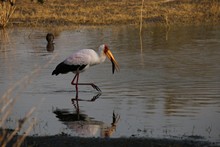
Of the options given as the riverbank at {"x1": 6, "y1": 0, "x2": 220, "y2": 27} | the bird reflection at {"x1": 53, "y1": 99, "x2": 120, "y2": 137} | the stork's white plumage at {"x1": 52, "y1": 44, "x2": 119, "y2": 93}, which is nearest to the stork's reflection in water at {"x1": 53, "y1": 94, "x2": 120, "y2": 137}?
the bird reflection at {"x1": 53, "y1": 99, "x2": 120, "y2": 137}

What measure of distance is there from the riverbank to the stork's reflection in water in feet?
53.0

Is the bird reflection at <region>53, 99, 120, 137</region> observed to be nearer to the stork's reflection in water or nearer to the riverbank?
the stork's reflection in water

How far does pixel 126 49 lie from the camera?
19.1 meters

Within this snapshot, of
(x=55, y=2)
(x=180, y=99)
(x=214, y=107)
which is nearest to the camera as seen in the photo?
(x=214, y=107)

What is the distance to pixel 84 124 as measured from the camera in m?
9.16

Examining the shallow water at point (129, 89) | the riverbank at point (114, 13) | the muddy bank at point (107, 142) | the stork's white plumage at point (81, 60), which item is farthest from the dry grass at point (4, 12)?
the muddy bank at point (107, 142)

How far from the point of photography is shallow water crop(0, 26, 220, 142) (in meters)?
8.84

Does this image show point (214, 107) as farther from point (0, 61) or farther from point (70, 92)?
point (0, 61)

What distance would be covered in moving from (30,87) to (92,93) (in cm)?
142

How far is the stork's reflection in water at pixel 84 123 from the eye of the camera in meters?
8.54

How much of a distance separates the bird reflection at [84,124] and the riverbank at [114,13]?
1621 cm

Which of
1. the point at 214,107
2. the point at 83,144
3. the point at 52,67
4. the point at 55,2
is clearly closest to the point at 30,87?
the point at 52,67

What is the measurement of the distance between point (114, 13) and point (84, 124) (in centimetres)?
2112

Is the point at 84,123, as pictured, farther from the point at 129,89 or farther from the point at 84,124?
the point at 129,89
